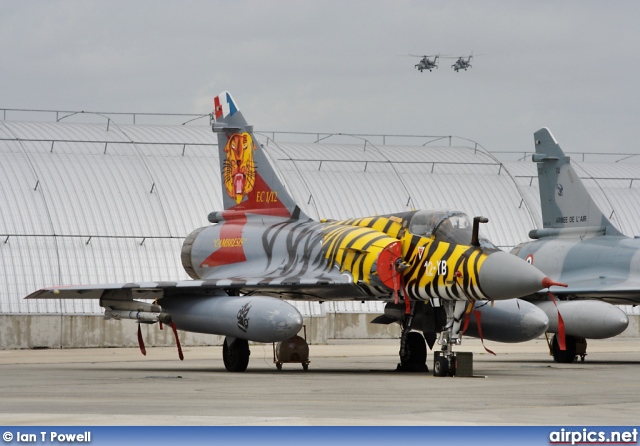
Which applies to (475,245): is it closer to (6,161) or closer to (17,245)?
(17,245)

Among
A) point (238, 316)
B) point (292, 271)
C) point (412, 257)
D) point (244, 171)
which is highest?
point (244, 171)

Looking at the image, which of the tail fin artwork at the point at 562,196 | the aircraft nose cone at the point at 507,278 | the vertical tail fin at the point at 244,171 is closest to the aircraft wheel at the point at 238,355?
the vertical tail fin at the point at 244,171

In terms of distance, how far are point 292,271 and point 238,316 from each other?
2056 millimetres

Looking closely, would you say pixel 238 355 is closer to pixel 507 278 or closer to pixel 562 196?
pixel 507 278

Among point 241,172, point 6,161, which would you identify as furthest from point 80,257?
point 241,172

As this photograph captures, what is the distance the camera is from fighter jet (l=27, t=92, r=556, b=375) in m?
19.9

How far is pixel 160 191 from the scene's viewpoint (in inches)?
1651

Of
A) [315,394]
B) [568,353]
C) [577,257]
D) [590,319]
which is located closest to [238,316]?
[315,394]

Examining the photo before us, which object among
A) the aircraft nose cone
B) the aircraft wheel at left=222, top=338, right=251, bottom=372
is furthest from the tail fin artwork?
the aircraft wheel at left=222, top=338, right=251, bottom=372

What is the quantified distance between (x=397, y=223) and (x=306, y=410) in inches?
349

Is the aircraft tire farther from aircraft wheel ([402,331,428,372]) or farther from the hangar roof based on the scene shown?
the hangar roof

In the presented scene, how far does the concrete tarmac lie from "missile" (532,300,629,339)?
0.75m

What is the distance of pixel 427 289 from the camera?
800 inches

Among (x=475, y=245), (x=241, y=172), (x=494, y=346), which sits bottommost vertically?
(x=494, y=346)
